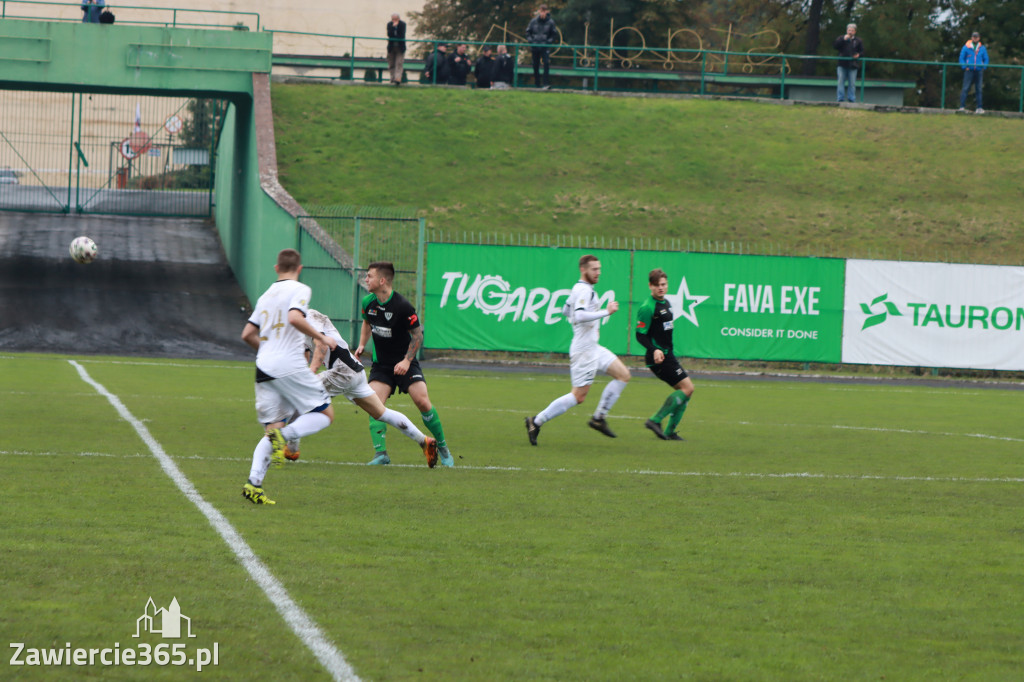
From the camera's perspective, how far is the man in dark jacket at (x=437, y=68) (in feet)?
133

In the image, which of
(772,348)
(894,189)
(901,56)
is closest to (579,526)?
(772,348)

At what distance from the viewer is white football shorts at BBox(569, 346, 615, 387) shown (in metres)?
12.9

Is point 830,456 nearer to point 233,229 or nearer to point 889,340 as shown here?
point 889,340

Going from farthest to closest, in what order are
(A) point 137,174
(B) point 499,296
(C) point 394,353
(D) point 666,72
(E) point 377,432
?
(A) point 137,174, (D) point 666,72, (B) point 499,296, (C) point 394,353, (E) point 377,432

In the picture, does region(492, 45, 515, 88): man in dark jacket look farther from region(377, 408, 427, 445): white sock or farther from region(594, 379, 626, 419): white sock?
region(377, 408, 427, 445): white sock

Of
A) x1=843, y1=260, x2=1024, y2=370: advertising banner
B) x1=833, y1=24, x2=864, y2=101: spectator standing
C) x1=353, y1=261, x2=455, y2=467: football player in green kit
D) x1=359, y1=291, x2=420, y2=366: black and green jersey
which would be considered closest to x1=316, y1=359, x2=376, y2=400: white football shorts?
x1=353, y1=261, x2=455, y2=467: football player in green kit

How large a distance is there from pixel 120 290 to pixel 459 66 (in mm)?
14869

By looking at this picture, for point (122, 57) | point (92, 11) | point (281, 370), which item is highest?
point (92, 11)

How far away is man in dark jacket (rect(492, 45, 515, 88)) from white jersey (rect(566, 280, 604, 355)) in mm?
28837

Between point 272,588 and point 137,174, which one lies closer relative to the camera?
point 272,588

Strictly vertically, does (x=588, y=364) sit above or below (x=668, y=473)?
above

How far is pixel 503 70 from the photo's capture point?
40844 millimetres

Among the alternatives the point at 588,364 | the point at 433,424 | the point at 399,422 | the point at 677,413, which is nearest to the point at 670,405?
the point at 677,413

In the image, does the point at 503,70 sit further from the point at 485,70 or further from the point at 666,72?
the point at 666,72
